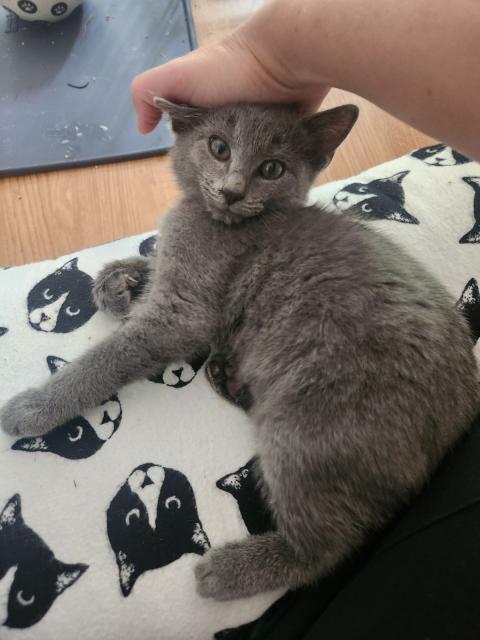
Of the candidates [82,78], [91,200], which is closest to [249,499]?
[91,200]

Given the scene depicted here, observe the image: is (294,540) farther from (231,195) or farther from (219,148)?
(219,148)

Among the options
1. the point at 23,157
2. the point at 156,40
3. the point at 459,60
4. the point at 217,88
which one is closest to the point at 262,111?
the point at 217,88

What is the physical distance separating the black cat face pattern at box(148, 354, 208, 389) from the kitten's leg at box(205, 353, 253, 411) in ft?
0.08

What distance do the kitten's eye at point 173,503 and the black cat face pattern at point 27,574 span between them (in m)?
0.17

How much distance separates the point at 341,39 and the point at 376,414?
69cm

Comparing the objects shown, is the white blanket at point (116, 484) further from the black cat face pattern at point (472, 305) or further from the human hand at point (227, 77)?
the human hand at point (227, 77)

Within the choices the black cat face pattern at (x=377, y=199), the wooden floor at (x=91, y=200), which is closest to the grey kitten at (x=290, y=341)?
the black cat face pattern at (x=377, y=199)

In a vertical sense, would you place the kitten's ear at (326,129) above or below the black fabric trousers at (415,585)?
above

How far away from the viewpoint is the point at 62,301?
108 cm

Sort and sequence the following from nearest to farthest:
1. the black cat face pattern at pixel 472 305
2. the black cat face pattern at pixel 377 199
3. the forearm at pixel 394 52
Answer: the forearm at pixel 394 52 < the black cat face pattern at pixel 472 305 < the black cat face pattern at pixel 377 199

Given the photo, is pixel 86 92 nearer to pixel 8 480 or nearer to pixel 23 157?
pixel 23 157

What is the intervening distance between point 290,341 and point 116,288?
428 mm

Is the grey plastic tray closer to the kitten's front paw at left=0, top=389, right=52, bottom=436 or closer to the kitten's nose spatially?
the kitten's nose

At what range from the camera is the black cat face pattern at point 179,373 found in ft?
3.22
